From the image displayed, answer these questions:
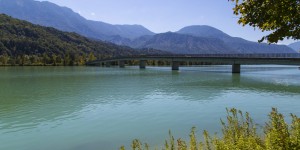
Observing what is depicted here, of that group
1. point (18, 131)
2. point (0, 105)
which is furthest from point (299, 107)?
point (0, 105)

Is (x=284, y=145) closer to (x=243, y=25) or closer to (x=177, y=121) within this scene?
(x=243, y=25)

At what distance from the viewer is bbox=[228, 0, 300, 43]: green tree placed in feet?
37.6

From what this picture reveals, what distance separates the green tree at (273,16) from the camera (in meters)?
11.5

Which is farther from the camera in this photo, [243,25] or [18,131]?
[18,131]

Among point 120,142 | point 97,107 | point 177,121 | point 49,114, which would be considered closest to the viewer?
point 120,142

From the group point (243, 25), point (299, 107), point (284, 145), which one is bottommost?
point (299, 107)

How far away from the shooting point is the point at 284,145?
7.43 metres

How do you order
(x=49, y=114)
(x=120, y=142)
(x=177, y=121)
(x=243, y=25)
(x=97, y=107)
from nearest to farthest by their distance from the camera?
(x=243, y=25), (x=120, y=142), (x=177, y=121), (x=49, y=114), (x=97, y=107)

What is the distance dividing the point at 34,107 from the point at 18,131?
39.0ft

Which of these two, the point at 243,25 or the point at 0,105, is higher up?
the point at 243,25

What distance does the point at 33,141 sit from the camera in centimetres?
1888

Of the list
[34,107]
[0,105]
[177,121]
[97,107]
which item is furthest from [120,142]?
[0,105]

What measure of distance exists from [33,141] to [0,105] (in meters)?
18.4

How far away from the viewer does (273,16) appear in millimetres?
12062
